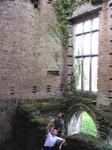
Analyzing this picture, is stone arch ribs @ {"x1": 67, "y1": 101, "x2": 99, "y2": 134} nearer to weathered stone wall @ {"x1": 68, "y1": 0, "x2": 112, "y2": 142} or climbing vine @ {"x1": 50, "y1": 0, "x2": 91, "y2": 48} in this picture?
weathered stone wall @ {"x1": 68, "y1": 0, "x2": 112, "y2": 142}

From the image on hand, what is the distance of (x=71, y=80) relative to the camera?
12.6 m

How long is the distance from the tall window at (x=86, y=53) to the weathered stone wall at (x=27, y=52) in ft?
2.62

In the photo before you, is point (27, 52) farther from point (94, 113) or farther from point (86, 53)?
Result: point (94, 113)

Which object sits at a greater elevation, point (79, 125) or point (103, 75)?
point (103, 75)

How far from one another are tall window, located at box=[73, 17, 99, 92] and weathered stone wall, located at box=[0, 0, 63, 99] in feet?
2.62

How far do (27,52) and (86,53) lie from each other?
6.93 ft

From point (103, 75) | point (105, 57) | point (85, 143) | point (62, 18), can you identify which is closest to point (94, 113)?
point (103, 75)

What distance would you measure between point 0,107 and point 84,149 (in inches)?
183

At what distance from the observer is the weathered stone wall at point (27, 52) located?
11.6 m

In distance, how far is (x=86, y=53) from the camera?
11906mm

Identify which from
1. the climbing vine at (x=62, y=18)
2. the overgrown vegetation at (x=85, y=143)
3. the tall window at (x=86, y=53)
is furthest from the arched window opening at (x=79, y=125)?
the overgrown vegetation at (x=85, y=143)

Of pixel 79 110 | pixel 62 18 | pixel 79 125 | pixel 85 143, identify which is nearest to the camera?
pixel 85 143

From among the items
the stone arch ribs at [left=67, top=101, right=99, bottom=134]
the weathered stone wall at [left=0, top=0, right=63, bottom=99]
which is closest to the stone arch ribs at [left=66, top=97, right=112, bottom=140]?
the stone arch ribs at [left=67, top=101, right=99, bottom=134]

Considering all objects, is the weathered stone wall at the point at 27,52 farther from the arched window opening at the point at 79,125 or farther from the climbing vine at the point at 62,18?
the arched window opening at the point at 79,125
